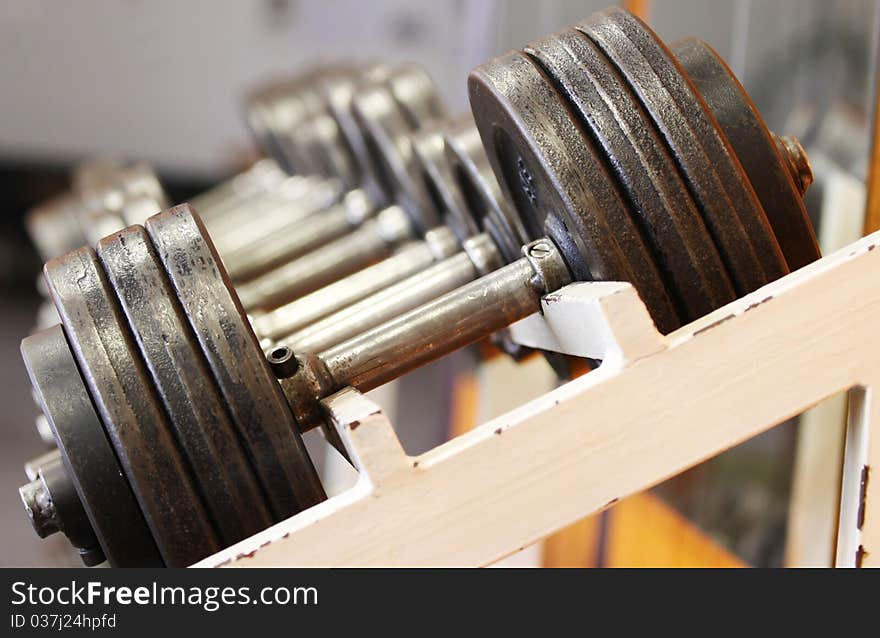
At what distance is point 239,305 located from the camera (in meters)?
0.49

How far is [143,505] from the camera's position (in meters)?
0.47

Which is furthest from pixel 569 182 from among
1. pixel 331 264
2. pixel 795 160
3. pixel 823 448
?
pixel 823 448

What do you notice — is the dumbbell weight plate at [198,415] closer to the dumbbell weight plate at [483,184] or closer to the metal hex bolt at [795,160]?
the dumbbell weight plate at [483,184]

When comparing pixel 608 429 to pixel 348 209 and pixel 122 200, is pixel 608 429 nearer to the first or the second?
pixel 348 209

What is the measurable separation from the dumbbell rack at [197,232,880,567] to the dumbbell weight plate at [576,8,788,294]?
0.04m

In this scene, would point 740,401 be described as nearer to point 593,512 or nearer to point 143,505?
point 593,512

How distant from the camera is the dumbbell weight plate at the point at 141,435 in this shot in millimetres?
468

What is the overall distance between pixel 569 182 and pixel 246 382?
208 millimetres

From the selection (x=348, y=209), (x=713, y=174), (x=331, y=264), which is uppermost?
(x=348, y=209)

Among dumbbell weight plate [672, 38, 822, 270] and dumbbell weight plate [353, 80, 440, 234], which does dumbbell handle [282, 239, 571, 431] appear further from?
dumbbell weight plate [353, 80, 440, 234]

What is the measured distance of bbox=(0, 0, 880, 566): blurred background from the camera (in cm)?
95

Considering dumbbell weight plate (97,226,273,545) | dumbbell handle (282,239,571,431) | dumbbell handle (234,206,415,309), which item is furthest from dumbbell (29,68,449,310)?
dumbbell weight plate (97,226,273,545)
